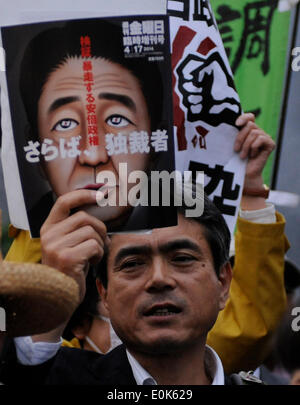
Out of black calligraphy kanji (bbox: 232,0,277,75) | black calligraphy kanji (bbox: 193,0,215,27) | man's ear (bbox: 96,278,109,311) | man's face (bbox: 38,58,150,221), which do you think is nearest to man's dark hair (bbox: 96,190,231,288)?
man's ear (bbox: 96,278,109,311)

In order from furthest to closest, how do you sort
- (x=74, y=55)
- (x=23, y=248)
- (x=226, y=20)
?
(x=226, y=20)
(x=23, y=248)
(x=74, y=55)

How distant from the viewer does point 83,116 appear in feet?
4.23

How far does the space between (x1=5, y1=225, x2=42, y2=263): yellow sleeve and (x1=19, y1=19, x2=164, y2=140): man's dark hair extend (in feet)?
0.75

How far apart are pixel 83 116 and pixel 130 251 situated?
0.28m

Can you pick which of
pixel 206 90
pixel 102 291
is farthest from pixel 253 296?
pixel 206 90

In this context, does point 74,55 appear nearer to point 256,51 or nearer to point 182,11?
point 182,11

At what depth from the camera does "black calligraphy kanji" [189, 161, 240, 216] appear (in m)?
1.39

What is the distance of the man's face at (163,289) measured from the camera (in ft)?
4.20

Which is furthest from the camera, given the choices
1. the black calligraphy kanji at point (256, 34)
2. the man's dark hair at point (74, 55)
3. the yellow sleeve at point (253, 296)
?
the black calligraphy kanji at point (256, 34)

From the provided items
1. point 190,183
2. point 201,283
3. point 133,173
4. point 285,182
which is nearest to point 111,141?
point 133,173

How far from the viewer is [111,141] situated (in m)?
1.30

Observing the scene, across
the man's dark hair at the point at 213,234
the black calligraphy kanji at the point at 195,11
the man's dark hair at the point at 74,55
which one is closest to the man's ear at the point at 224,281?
the man's dark hair at the point at 213,234

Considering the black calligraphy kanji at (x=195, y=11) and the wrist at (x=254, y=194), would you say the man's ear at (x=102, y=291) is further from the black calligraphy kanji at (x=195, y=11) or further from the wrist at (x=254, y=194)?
the black calligraphy kanji at (x=195, y=11)
